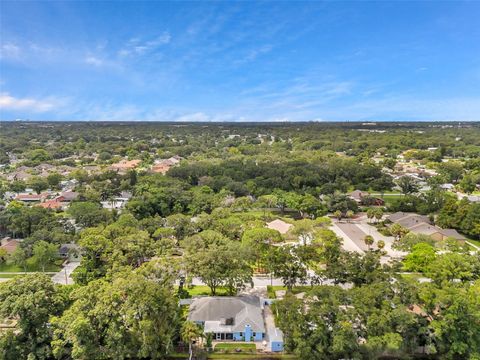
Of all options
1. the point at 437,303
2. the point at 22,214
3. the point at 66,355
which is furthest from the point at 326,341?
the point at 22,214

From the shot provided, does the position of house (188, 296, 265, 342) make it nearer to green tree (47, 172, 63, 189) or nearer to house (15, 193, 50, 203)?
house (15, 193, 50, 203)

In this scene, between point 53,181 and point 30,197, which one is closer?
point 30,197

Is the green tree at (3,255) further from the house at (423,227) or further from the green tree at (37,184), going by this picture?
the house at (423,227)

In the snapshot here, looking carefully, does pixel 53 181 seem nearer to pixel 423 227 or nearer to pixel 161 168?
pixel 161 168

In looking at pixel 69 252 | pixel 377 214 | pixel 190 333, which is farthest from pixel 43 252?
pixel 377 214

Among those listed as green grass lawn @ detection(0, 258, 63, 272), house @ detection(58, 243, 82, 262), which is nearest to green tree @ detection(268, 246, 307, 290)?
house @ detection(58, 243, 82, 262)
